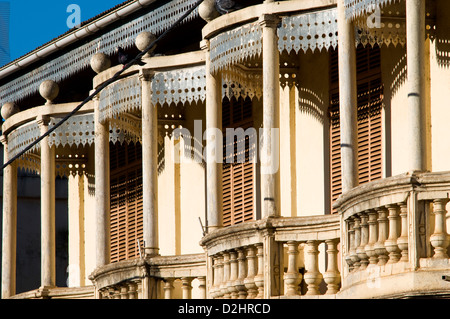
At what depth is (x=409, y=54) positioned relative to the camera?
62.2ft

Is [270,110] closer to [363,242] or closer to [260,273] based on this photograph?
[260,273]

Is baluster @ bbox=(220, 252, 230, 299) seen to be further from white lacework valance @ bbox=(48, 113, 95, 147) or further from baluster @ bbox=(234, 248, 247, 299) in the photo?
white lacework valance @ bbox=(48, 113, 95, 147)

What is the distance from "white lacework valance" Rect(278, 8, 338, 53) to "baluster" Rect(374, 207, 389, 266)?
3033 millimetres

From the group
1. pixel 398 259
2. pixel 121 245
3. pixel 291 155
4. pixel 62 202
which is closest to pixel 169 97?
pixel 291 155

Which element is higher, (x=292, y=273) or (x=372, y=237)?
(x=372, y=237)

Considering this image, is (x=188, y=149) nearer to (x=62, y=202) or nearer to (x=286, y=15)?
(x=286, y=15)

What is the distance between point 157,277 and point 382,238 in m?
5.14

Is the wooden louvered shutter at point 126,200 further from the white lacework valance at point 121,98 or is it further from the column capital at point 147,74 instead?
the column capital at point 147,74

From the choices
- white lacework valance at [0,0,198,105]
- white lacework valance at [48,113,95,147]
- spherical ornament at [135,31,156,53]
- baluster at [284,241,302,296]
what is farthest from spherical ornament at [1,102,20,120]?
baluster at [284,241,302,296]

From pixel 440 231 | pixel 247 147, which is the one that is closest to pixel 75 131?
pixel 247 147

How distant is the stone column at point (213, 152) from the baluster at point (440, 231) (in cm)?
459

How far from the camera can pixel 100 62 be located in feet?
82.8

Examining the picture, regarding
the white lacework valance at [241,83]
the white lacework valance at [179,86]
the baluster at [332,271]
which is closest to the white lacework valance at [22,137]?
the white lacework valance at [179,86]
